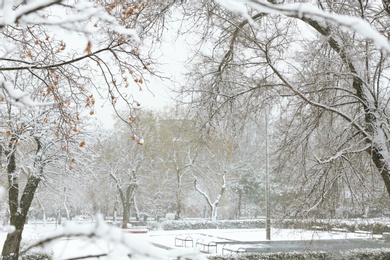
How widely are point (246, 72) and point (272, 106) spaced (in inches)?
49.5

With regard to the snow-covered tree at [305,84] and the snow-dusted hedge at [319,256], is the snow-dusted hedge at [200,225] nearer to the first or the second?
the snow-dusted hedge at [319,256]

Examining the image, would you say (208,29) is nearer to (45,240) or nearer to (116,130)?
(45,240)

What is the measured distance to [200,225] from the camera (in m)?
30.8

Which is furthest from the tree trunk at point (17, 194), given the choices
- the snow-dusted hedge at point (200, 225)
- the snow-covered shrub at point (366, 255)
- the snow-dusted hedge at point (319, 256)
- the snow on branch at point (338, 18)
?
the snow-dusted hedge at point (200, 225)

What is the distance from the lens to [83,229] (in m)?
0.86

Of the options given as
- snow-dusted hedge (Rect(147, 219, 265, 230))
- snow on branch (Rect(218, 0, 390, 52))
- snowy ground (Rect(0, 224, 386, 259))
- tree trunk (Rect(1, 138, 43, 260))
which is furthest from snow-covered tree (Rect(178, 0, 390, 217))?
snow-dusted hedge (Rect(147, 219, 265, 230))

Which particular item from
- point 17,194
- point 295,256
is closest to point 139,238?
point 17,194

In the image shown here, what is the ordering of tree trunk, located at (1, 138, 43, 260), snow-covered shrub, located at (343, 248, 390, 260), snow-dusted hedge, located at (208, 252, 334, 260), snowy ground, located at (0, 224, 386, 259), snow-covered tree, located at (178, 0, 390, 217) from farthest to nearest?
snow-covered shrub, located at (343, 248, 390, 260) < snow-dusted hedge, located at (208, 252, 334, 260) < tree trunk, located at (1, 138, 43, 260) < snow-covered tree, located at (178, 0, 390, 217) < snowy ground, located at (0, 224, 386, 259)

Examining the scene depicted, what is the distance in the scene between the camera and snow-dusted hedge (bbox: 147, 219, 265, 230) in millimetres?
29562

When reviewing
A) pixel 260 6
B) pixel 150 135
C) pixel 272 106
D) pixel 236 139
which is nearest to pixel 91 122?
pixel 236 139

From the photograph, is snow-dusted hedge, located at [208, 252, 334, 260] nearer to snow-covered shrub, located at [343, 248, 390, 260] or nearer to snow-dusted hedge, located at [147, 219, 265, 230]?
snow-covered shrub, located at [343, 248, 390, 260]

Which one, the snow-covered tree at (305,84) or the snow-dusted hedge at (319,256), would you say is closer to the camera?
the snow-covered tree at (305,84)

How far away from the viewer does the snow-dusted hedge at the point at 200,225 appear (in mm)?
29562

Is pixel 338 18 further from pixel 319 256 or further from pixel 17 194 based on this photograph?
pixel 319 256
